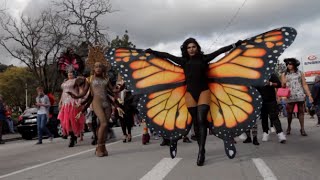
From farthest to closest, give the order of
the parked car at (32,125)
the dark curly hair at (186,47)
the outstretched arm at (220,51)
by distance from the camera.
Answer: the parked car at (32,125) → the dark curly hair at (186,47) → the outstretched arm at (220,51)

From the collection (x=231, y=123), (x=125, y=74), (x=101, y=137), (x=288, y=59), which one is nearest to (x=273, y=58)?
(x=231, y=123)

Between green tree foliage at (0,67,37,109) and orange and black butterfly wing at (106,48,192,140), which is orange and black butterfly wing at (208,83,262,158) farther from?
green tree foliage at (0,67,37,109)

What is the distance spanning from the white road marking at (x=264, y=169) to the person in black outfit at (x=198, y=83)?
869mm

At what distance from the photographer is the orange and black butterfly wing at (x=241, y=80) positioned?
655 cm

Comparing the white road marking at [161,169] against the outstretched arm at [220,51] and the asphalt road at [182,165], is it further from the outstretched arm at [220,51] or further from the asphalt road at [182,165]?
the outstretched arm at [220,51]

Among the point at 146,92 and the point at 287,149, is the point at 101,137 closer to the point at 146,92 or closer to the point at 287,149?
the point at 146,92

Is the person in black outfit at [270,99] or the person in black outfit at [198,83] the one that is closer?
the person in black outfit at [198,83]

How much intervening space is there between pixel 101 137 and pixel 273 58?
3735 millimetres

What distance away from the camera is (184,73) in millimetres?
7133

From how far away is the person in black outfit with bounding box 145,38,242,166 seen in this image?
6934 millimetres

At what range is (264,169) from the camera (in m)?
6.46

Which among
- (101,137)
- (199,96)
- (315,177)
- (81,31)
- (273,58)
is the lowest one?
(315,177)

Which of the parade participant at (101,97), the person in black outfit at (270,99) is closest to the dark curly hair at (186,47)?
the parade participant at (101,97)

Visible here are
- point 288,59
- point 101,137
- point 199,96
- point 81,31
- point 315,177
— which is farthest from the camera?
point 81,31
